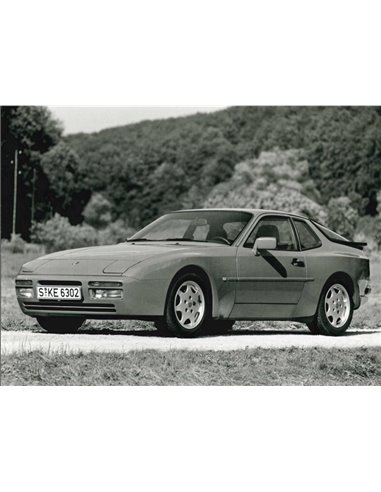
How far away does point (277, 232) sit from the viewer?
1065 cm

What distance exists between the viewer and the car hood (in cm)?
915

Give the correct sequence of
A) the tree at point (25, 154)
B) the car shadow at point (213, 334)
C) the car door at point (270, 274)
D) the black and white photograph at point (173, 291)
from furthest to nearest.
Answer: the tree at point (25, 154) → the car door at point (270, 274) → the car shadow at point (213, 334) → the black and white photograph at point (173, 291)

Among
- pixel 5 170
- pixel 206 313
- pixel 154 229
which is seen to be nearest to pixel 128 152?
pixel 5 170

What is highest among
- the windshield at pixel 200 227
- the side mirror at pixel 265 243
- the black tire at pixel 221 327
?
the windshield at pixel 200 227

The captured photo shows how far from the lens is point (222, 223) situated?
34.0ft

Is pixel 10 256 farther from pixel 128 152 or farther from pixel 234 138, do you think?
pixel 234 138

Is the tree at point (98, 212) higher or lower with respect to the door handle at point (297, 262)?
higher

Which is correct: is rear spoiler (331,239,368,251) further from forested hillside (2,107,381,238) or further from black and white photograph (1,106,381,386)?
forested hillside (2,107,381,238)

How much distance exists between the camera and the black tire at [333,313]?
10.7 m

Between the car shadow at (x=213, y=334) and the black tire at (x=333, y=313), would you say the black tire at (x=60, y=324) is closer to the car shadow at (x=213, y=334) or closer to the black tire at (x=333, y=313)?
the car shadow at (x=213, y=334)

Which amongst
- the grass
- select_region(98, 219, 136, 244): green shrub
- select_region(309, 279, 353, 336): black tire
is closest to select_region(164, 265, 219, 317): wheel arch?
the grass

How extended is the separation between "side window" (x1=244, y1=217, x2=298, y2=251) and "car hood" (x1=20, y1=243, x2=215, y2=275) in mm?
732

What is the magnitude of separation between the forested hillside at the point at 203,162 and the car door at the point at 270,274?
18.4 feet

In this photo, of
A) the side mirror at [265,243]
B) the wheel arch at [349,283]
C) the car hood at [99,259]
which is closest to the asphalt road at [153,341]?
the wheel arch at [349,283]
